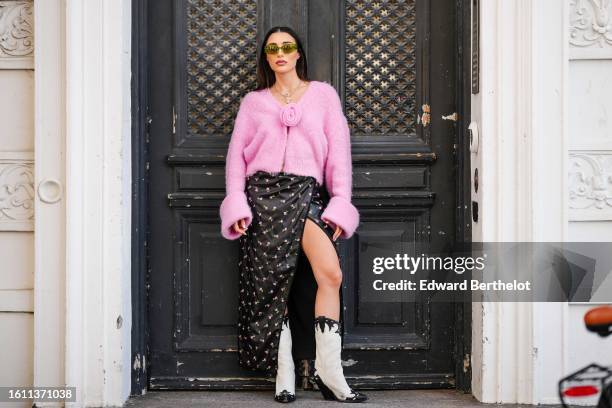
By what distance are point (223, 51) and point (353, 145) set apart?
81cm

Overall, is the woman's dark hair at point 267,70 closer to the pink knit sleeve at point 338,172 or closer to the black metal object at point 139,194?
the pink knit sleeve at point 338,172

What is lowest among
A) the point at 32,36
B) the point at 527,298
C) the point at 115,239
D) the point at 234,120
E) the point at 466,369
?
the point at 466,369

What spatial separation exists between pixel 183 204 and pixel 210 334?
681mm

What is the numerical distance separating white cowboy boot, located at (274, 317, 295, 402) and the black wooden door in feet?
1.06

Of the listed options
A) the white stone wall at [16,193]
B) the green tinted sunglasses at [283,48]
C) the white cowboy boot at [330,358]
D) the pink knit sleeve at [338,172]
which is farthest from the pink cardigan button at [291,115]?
the white stone wall at [16,193]

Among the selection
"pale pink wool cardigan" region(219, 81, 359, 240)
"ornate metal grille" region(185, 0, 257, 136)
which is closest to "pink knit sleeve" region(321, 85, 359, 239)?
"pale pink wool cardigan" region(219, 81, 359, 240)

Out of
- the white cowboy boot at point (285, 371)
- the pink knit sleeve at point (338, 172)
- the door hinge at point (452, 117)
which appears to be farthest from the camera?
the door hinge at point (452, 117)

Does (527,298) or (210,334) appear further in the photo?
(210,334)

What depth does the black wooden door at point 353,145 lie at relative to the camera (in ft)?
15.3

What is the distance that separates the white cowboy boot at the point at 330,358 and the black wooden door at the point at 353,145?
354 millimetres

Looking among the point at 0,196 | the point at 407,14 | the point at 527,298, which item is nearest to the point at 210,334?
the point at 0,196

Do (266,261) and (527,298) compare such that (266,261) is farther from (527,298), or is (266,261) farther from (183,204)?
(527,298)

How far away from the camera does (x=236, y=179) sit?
4344 millimetres

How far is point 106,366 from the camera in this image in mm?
4340
